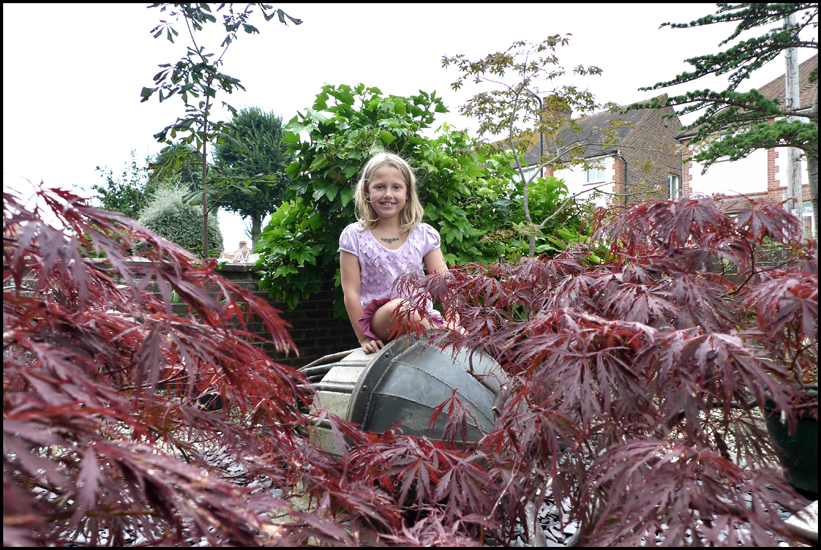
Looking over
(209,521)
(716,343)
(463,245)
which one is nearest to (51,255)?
(209,521)

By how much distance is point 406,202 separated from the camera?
3012 mm

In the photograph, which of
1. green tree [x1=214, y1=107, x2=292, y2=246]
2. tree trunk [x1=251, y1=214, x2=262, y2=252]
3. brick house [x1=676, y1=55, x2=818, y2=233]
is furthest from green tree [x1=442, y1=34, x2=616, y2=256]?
tree trunk [x1=251, y1=214, x2=262, y2=252]

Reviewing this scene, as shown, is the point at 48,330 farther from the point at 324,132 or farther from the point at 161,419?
the point at 324,132

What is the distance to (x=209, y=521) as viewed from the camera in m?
0.75

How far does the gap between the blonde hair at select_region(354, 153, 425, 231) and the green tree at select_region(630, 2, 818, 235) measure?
5468mm

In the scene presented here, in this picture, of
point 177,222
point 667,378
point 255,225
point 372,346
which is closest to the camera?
point 667,378

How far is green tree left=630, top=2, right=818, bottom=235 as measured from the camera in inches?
251

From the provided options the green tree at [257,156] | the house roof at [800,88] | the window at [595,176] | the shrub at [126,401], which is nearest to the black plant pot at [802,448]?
the shrub at [126,401]

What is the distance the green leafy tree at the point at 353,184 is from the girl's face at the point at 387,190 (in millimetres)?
807

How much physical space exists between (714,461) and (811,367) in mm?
563

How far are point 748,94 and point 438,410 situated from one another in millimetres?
7557

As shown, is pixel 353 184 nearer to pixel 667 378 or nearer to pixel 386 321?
pixel 386 321

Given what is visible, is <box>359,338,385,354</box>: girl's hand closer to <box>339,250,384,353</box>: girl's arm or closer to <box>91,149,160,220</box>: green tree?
<box>339,250,384,353</box>: girl's arm

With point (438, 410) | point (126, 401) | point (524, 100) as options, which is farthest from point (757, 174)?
point (126, 401)
